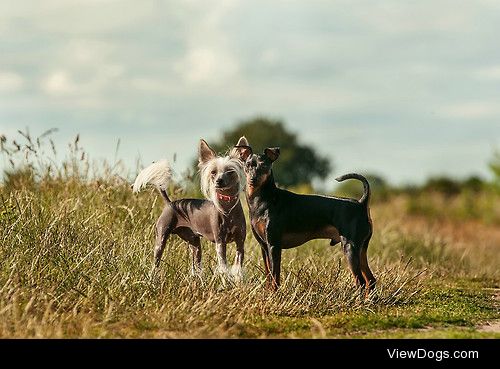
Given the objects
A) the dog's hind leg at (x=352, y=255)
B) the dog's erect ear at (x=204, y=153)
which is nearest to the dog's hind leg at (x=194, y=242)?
the dog's erect ear at (x=204, y=153)

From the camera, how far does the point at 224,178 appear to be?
28.3 feet

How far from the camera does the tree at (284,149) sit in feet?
116

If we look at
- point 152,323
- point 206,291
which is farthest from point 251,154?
point 152,323

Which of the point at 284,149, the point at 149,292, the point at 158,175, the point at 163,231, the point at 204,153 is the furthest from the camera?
the point at 284,149

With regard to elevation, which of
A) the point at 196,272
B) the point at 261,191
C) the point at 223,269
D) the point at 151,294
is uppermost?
Result: the point at 261,191

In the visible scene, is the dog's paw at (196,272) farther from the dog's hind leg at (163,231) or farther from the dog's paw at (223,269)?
the dog's hind leg at (163,231)

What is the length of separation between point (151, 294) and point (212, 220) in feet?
3.58

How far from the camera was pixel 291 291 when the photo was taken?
29.9 ft

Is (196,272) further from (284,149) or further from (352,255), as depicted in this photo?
(284,149)

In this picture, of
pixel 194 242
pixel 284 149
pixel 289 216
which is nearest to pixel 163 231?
pixel 194 242

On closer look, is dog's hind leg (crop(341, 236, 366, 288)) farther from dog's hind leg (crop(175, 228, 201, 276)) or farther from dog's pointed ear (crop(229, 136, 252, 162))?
dog's hind leg (crop(175, 228, 201, 276))

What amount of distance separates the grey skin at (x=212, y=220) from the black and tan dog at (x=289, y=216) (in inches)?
7.7

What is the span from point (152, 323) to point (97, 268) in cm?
161
